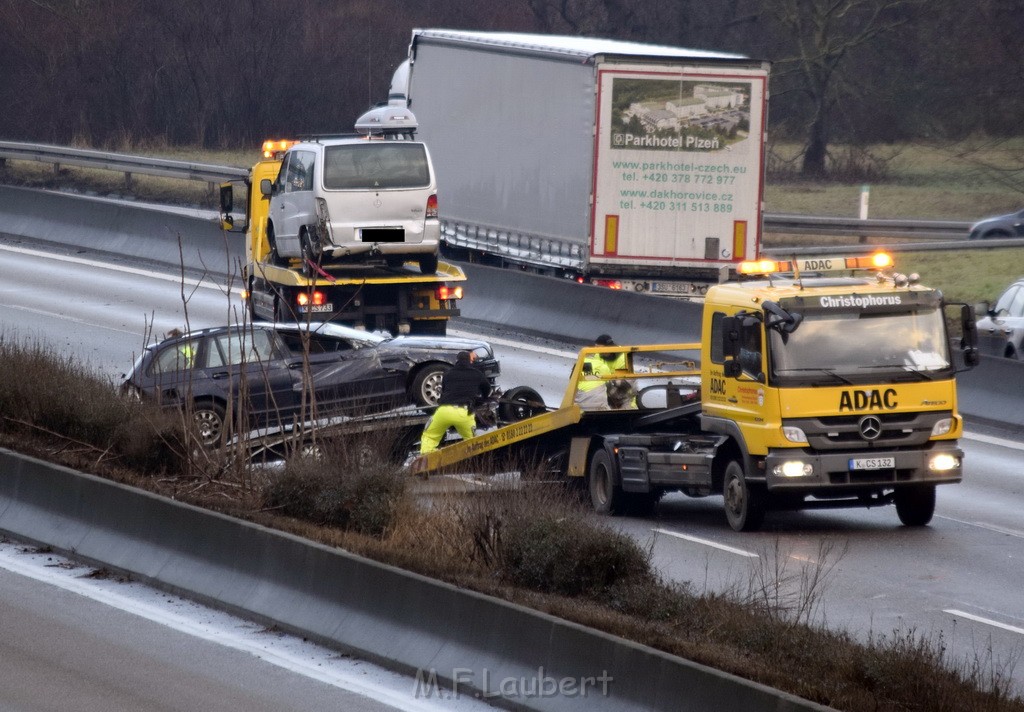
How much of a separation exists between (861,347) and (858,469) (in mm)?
1069

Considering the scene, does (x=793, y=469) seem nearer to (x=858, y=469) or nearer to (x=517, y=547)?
(x=858, y=469)

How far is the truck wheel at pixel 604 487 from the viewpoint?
15.6m

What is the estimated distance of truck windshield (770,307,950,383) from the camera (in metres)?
14.3

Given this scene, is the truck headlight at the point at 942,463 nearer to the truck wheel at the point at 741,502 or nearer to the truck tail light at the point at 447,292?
the truck wheel at the point at 741,502

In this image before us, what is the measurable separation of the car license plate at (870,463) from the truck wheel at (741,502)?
2.87 ft

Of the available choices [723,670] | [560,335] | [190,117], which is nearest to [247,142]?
[190,117]

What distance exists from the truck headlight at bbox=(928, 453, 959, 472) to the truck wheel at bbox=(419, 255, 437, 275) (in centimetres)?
1088

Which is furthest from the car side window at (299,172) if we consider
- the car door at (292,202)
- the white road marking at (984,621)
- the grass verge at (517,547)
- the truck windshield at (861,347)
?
the white road marking at (984,621)

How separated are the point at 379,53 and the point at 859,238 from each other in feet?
86.8

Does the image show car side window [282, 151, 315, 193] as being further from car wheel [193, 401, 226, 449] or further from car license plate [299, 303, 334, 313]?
car wheel [193, 401, 226, 449]

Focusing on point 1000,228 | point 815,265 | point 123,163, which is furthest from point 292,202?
point 1000,228

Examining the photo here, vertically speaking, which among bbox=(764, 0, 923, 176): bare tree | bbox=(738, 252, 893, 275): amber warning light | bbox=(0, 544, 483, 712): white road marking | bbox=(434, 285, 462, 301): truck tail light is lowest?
bbox=(0, 544, 483, 712): white road marking

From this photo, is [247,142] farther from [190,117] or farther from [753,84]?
[753,84]

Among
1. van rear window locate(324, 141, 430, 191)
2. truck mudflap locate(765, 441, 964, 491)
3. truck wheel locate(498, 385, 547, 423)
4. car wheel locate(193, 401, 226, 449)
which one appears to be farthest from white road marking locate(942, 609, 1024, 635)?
van rear window locate(324, 141, 430, 191)
